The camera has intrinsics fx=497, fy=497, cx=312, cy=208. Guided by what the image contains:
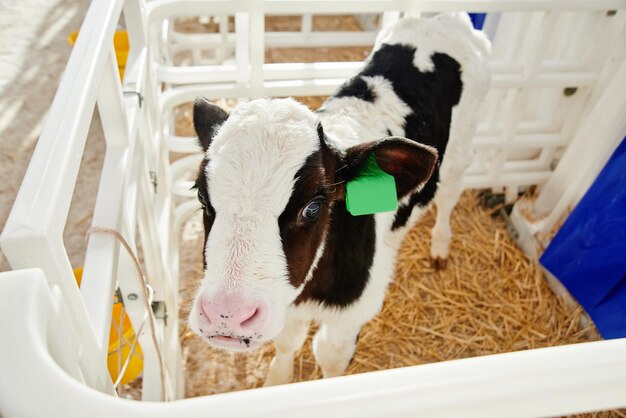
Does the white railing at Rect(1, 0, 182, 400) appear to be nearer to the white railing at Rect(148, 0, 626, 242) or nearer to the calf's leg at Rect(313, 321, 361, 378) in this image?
the white railing at Rect(148, 0, 626, 242)

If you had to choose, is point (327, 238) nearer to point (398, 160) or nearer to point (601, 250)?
point (398, 160)

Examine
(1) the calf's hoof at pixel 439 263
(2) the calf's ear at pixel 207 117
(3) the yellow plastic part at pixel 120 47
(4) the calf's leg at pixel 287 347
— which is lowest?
(1) the calf's hoof at pixel 439 263

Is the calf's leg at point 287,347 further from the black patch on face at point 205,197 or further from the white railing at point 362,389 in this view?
the white railing at point 362,389

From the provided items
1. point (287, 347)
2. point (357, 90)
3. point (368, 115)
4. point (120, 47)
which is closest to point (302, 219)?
point (368, 115)

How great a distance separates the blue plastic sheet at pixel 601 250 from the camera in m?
2.28

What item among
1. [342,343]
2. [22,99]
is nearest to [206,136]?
[342,343]

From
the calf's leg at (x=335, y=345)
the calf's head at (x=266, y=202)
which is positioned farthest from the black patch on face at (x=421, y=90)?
the calf's head at (x=266, y=202)

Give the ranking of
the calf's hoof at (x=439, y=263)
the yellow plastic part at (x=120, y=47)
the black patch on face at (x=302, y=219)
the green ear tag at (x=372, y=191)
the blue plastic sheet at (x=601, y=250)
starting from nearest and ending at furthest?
the black patch on face at (x=302, y=219) → the green ear tag at (x=372, y=191) → the blue plastic sheet at (x=601, y=250) → the yellow plastic part at (x=120, y=47) → the calf's hoof at (x=439, y=263)

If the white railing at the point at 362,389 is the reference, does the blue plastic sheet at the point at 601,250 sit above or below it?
below

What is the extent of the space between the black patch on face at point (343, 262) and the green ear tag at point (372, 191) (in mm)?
181

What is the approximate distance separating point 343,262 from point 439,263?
4.19 ft

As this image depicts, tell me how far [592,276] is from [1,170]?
3451mm

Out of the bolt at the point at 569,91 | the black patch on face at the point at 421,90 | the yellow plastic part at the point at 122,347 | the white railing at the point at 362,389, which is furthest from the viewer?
the bolt at the point at 569,91

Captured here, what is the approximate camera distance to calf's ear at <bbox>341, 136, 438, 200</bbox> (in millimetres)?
1292
